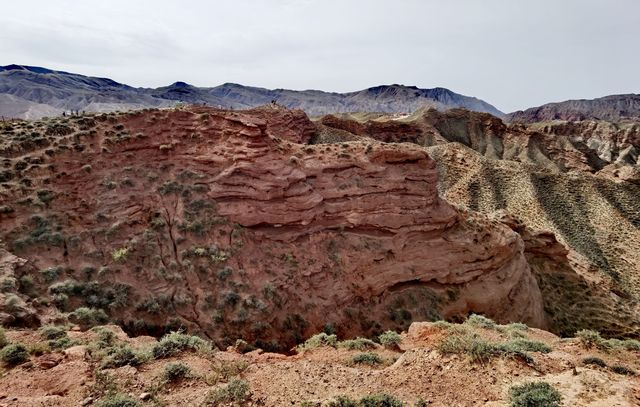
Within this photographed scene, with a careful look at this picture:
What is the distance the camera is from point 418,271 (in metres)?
18.5

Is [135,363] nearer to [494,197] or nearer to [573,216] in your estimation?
[494,197]

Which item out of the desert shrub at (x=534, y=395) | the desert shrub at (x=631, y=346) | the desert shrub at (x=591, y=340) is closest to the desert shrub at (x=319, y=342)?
the desert shrub at (x=534, y=395)

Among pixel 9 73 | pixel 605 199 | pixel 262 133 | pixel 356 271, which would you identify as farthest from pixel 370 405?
pixel 9 73

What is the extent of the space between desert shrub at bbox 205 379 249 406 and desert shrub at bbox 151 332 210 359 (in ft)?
8.53

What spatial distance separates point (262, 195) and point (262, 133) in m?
3.76

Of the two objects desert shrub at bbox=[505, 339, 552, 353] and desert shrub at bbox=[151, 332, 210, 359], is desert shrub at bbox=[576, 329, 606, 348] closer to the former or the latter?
desert shrub at bbox=[505, 339, 552, 353]

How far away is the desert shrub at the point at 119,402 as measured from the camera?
7.26 m

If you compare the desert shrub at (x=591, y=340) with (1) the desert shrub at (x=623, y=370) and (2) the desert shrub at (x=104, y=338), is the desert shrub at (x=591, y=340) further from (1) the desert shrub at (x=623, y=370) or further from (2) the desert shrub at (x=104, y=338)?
(2) the desert shrub at (x=104, y=338)

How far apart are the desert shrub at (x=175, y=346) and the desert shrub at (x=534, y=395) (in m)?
7.22

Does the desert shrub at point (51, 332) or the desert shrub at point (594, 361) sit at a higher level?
the desert shrub at point (594, 361)

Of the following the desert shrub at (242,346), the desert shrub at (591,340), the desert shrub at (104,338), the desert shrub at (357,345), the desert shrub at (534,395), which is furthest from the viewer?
the desert shrub at (242,346)

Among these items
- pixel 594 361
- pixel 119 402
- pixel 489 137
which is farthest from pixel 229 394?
pixel 489 137

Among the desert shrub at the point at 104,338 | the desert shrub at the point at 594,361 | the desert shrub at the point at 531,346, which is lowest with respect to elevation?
the desert shrub at the point at 104,338

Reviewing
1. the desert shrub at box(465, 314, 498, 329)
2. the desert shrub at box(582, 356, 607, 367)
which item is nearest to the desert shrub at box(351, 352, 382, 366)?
the desert shrub at box(582, 356, 607, 367)
